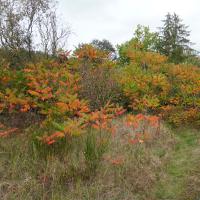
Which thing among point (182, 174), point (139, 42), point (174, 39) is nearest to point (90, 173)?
point (182, 174)

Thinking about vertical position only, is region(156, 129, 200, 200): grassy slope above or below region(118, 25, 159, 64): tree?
below

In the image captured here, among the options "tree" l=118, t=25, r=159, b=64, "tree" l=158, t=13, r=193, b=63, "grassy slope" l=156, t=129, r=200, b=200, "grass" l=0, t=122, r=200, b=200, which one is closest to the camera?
"grass" l=0, t=122, r=200, b=200

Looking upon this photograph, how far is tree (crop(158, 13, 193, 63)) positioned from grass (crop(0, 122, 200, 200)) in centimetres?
1778

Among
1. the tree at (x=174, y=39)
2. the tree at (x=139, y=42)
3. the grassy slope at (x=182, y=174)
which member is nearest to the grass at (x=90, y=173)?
the grassy slope at (x=182, y=174)

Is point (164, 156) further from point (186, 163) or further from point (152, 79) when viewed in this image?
point (152, 79)

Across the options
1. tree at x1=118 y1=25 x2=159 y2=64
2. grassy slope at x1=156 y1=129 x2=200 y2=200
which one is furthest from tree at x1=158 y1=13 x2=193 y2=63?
grassy slope at x1=156 y1=129 x2=200 y2=200

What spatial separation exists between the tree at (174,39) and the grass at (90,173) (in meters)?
17.8

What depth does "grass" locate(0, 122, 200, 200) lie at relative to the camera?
17.5 ft

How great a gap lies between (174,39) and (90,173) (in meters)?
22.0

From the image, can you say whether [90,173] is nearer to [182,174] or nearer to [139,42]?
[182,174]

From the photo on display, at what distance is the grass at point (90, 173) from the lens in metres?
5.33

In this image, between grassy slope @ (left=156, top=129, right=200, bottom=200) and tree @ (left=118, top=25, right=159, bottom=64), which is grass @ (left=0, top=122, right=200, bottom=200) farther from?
tree @ (left=118, top=25, right=159, bottom=64)

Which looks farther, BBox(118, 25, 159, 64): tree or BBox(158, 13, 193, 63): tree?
BBox(158, 13, 193, 63): tree

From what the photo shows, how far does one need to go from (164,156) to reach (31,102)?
3.05m
